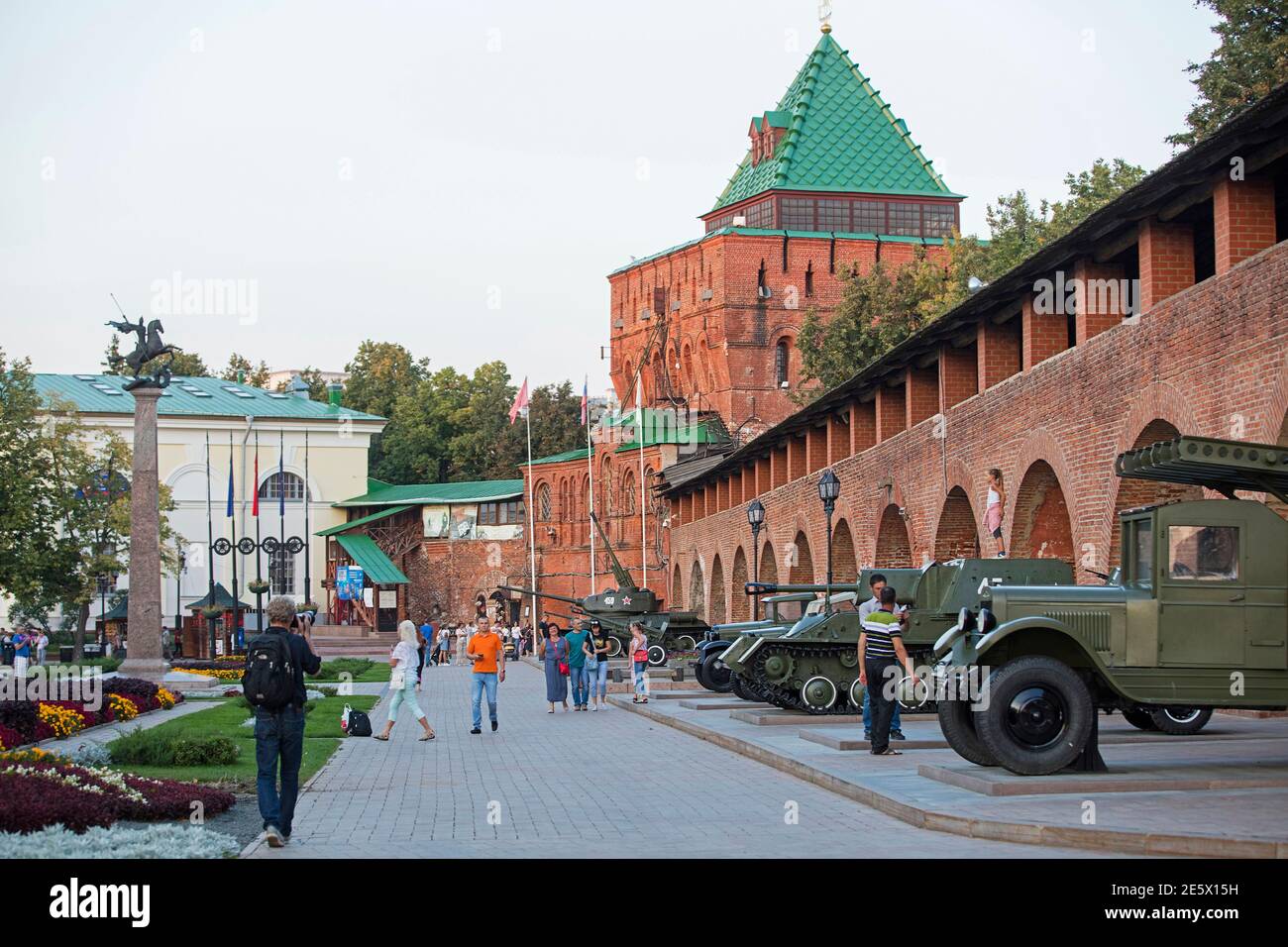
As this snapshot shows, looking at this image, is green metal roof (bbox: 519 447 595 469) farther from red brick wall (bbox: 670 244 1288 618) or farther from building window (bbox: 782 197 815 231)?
red brick wall (bbox: 670 244 1288 618)

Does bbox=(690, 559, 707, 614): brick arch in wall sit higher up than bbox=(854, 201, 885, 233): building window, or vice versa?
bbox=(854, 201, 885, 233): building window

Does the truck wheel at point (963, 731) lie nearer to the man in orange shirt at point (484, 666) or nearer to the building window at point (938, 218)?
the man in orange shirt at point (484, 666)

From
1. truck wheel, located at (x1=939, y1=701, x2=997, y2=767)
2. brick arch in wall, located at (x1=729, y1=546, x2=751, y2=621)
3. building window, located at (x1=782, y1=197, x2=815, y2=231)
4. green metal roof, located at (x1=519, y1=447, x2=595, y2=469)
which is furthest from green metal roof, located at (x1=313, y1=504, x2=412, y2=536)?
truck wheel, located at (x1=939, y1=701, x2=997, y2=767)

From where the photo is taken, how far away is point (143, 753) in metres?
17.2

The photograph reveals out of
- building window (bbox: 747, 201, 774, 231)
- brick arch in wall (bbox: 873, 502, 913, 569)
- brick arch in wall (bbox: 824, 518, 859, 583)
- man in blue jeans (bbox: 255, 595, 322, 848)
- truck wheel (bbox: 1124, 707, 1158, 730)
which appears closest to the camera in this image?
man in blue jeans (bbox: 255, 595, 322, 848)

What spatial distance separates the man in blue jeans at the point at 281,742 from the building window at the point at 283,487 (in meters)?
75.1

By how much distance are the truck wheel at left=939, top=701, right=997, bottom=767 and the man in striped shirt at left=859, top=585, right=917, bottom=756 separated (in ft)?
7.73

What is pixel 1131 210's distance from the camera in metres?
19.6

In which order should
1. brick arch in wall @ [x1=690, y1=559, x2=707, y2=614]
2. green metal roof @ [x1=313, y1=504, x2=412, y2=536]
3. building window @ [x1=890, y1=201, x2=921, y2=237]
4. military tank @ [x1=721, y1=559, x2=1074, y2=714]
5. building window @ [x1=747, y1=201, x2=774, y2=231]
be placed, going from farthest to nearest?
building window @ [x1=890, y1=201, x2=921, y2=237]
building window @ [x1=747, y1=201, x2=774, y2=231]
green metal roof @ [x1=313, y1=504, x2=412, y2=536]
brick arch in wall @ [x1=690, y1=559, x2=707, y2=614]
military tank @ [x1=721, y1=559, x2=1074, y2=714]

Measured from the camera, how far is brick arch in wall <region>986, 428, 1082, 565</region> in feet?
78.7

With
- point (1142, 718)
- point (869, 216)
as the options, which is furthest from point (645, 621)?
point (869, 216)

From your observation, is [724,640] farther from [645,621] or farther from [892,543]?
[645,621]

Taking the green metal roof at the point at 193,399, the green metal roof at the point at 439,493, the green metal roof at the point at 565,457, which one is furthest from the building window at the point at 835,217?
the green metal roof at the point at 193,399
